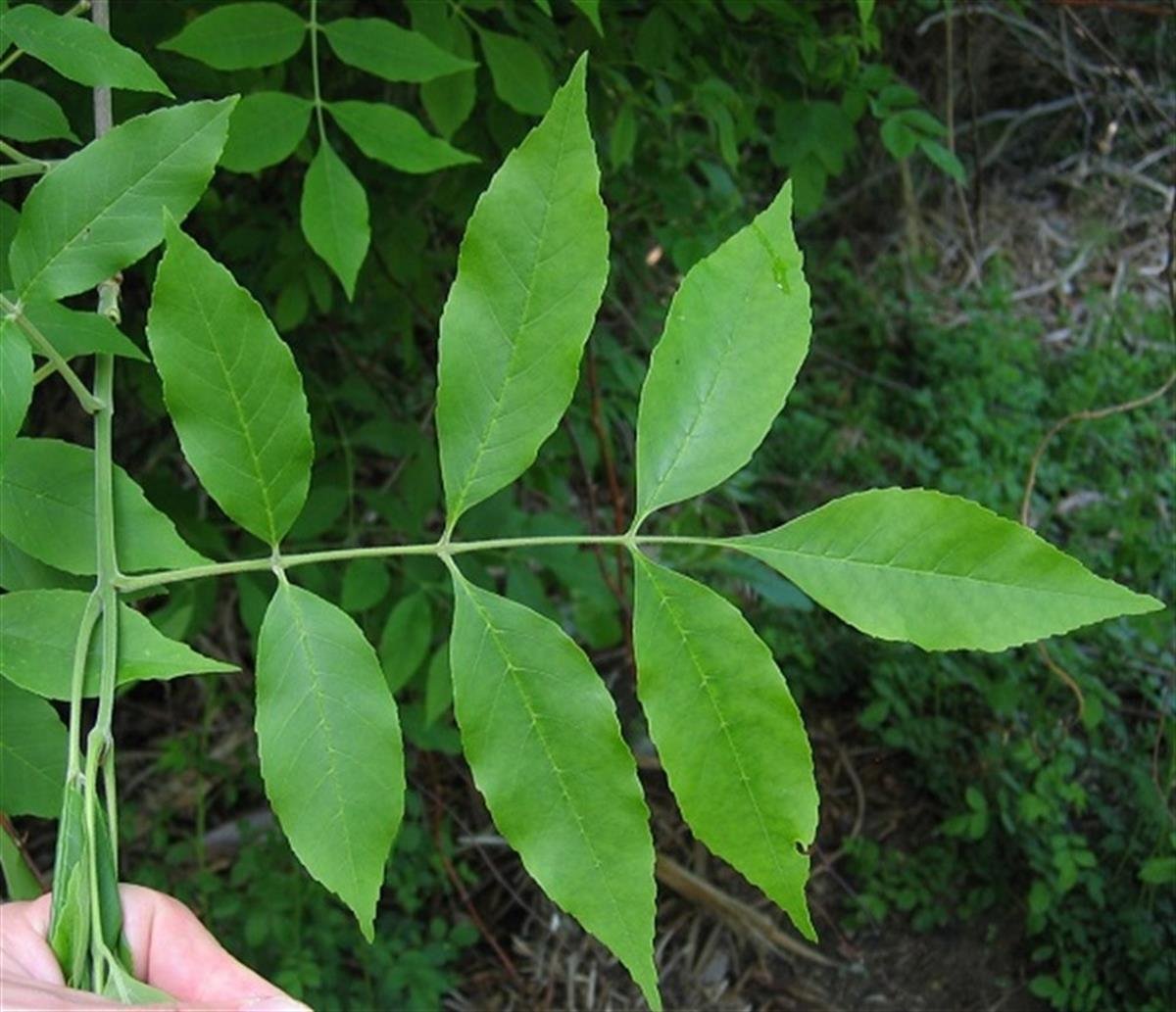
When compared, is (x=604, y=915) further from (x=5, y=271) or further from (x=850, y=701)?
(x=850, y=701)

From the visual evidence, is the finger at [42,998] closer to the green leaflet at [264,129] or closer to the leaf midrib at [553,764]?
the leaf midrib at [553,764]

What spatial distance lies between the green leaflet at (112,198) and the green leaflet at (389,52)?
34cm

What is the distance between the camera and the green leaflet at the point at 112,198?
0.78 m

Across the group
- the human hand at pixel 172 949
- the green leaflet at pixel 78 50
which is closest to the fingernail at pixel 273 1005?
the human hand at pixel 172 949

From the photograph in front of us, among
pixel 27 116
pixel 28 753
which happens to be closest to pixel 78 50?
pixel 27 116

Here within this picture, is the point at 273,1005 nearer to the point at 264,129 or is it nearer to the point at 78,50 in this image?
the point at 78,50

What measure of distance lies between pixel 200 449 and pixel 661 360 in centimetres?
25

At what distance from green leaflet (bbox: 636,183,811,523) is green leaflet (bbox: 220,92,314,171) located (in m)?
0.53

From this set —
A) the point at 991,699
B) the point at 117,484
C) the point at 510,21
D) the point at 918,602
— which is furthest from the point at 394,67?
the point at 991,699

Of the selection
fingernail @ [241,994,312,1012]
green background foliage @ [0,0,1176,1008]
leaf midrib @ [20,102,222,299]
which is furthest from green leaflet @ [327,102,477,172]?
fingernail @ [241,994,312,1012]

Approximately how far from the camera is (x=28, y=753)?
2.81 ft

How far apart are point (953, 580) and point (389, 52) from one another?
27.1 inches

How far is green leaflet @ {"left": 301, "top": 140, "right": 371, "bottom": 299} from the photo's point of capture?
112 cm

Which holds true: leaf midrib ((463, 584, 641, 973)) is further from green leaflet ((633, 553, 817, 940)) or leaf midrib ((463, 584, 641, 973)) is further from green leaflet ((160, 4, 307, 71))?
green leaflet ((160, 4, 307, 71))
